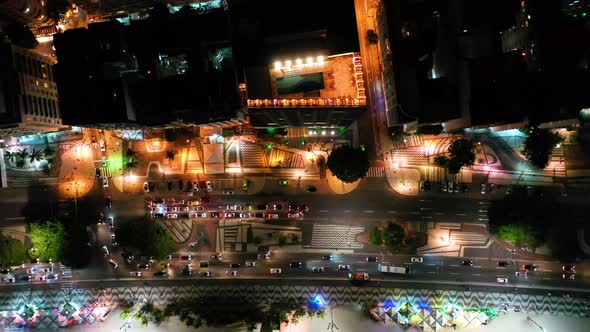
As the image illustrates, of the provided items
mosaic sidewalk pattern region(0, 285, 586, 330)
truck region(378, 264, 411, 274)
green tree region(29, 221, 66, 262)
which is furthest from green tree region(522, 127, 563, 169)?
green tree region(29, 221, 66, 262)

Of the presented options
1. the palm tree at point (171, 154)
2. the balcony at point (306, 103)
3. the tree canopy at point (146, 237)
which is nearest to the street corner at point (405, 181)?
the balcony at point (306, 103)

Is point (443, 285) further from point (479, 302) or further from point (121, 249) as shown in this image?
point (121, 249)

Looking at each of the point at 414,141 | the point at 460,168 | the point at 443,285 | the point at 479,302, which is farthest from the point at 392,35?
the point at 479,302

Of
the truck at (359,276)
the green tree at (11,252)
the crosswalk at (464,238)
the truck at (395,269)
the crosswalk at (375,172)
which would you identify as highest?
the crosswalk at (375,172)

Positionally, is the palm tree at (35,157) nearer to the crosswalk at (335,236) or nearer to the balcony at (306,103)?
the balcony at (306,103)

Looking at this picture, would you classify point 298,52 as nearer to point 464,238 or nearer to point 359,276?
point 359,276

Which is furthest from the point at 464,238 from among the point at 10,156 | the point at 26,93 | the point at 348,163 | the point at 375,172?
the point at 10,156
